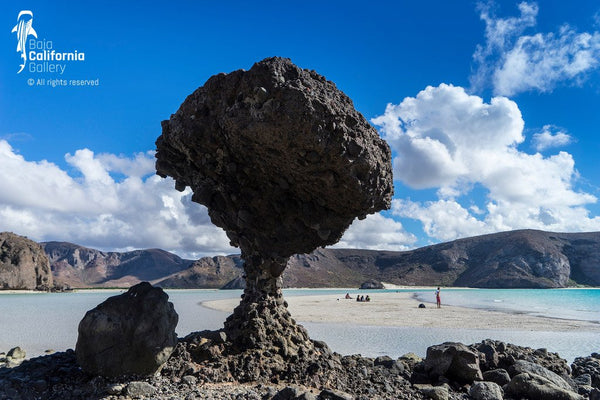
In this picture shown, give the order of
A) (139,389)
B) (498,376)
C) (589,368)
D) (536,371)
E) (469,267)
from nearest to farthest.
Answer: (139,389) → (498,376) → (536,371) → (589,368) → (469,267)

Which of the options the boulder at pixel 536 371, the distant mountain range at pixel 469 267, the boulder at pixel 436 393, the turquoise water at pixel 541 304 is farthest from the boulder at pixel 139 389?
the distant mountain range at pixel 469 267

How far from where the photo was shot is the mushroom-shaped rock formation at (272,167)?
311 inches

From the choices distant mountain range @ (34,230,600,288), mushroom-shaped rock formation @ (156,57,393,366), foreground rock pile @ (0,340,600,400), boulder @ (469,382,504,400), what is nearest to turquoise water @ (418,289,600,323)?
foreground rock pile @ (0,340,600,400)

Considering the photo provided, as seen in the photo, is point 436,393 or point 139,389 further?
point 436,393

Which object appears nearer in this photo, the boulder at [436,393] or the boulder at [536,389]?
the boulder at [536,389]

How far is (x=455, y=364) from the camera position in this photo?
9656mm

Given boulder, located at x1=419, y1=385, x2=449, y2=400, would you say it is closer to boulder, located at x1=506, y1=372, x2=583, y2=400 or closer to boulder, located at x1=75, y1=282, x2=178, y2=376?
boulder, located at x1=506, y1=372, x2=583, y2=400

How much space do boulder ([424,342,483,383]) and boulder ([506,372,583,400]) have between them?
0.83 m

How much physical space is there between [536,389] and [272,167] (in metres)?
7.33

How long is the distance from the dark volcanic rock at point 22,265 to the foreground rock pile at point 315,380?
4648 inches

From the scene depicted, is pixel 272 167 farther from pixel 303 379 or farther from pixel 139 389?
pixel 139 389

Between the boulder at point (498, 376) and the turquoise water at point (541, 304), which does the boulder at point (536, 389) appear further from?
the turquoise water at point (541, 304)

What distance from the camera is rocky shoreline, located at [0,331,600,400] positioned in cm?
748

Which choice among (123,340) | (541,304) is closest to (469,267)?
(541,304)
